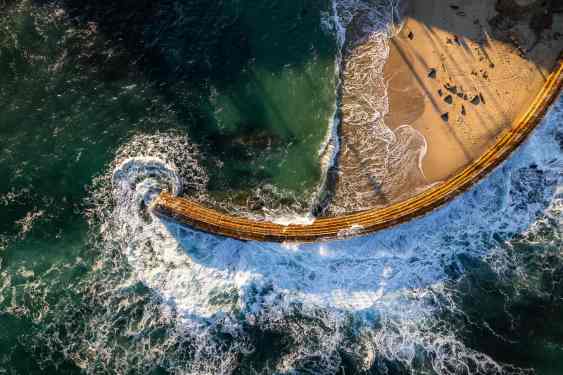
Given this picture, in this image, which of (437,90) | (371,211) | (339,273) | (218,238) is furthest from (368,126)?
(218,238)

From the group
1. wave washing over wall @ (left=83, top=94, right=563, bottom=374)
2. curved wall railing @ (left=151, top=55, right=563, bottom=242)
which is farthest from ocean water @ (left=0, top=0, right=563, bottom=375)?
curved wall railing @ (left=151, top=55, right=563, bottom=242)

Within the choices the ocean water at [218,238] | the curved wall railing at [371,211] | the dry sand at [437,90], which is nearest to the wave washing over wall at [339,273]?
the ocean water at [218,238]

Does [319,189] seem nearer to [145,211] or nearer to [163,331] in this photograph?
[145,211]

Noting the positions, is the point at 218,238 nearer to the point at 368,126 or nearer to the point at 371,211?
the point at 371,211

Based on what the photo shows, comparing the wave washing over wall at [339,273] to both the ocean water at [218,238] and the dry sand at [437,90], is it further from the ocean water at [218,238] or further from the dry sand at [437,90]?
the dry sand at [437,90]

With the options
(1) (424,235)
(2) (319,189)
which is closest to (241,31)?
(2) (319,189)
